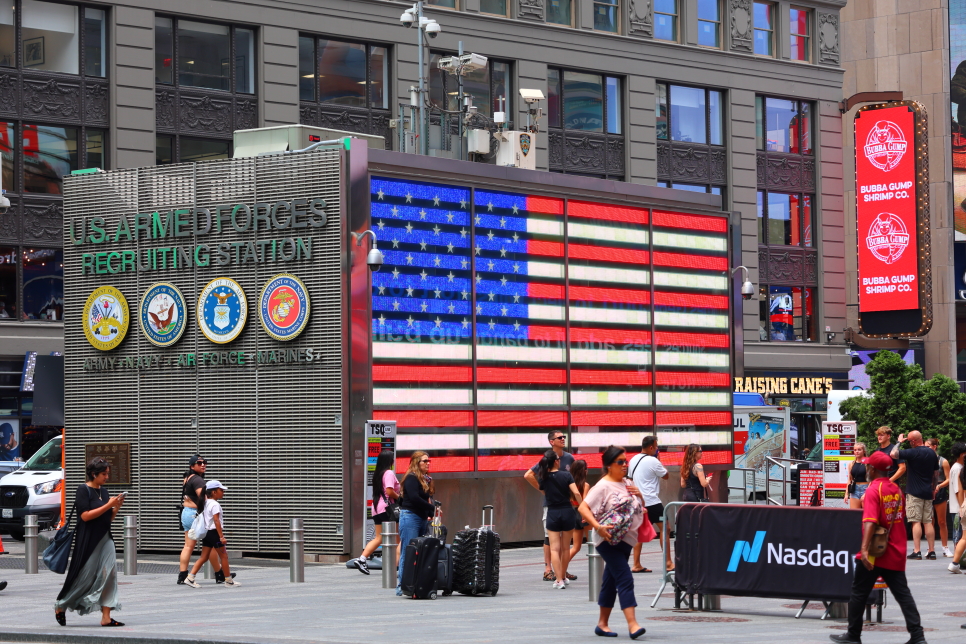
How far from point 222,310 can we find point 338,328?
2.23 m

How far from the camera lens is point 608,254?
85.1ft

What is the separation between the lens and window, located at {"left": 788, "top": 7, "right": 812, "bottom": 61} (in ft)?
160

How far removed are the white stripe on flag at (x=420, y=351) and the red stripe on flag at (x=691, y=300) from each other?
4786mm

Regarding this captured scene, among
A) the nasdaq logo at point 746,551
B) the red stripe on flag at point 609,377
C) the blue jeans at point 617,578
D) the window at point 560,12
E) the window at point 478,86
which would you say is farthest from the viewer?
Result: the window at point 560,12

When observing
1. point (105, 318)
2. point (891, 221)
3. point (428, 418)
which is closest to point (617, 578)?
point (428, 418)

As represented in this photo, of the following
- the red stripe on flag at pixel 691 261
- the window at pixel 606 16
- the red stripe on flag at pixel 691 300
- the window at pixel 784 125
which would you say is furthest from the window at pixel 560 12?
the red stripe on flag at pixel 691 300

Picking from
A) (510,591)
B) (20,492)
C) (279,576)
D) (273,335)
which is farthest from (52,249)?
(510,591)

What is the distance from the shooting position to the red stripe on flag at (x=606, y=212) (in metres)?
25.4

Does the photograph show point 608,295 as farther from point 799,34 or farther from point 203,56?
point 799,34

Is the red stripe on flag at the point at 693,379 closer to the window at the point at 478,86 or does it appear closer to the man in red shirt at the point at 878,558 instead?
the man in red shirt at the point at 878,558

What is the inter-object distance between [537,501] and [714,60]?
25308 millimetres

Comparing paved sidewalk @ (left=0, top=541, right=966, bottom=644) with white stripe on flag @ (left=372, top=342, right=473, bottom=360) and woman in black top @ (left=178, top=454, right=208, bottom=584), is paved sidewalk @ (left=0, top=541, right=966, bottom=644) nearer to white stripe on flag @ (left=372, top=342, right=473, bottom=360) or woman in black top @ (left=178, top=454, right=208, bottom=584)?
woman in black top @ (left=178, top=454, right=208, bottom=584)

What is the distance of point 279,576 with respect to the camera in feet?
65.0

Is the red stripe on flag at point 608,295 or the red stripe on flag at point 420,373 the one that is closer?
the red stripe on flag at point 420,373
